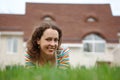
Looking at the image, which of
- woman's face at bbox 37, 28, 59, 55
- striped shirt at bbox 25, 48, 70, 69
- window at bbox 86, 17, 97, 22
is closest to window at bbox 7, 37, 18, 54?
window at bbox 86, 17, 97, 22

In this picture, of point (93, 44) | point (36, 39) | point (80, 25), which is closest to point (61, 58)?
point (36, 39)

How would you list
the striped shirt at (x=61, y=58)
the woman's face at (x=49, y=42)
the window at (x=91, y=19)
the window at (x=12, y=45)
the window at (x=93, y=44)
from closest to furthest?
the woman's face at (x=49, y=42) < the striped shirt at (x=61, y=58) < the window at (x=93, y=44) < the window at (x=12, y=45) < the window at (x=91, y=19)

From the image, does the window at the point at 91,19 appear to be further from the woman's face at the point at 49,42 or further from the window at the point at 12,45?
the woman's face at the point at 49,42

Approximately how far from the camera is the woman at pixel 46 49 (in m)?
3.49

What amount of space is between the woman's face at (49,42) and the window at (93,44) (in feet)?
86.4

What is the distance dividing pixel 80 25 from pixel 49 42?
2754 cm

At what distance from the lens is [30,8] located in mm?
32781

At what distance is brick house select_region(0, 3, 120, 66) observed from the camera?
2936cm

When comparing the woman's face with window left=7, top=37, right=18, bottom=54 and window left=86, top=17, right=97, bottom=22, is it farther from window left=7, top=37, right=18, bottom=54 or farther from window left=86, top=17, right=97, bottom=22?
window left=86, top=17, right=97, bottom=22

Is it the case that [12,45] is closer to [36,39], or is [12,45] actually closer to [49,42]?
[36,39]

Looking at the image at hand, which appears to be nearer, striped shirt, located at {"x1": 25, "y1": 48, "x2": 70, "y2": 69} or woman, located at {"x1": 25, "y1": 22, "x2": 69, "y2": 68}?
woman, located at {"x1": 25, "y1": 22, "x2": 69, "y2": 68}

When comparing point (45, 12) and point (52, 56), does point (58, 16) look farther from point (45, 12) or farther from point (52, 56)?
point (52, 56)

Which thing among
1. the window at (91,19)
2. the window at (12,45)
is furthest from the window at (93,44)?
the window at (12,45)

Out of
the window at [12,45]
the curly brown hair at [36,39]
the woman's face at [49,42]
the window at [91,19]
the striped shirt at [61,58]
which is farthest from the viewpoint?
the window at [91,19]
